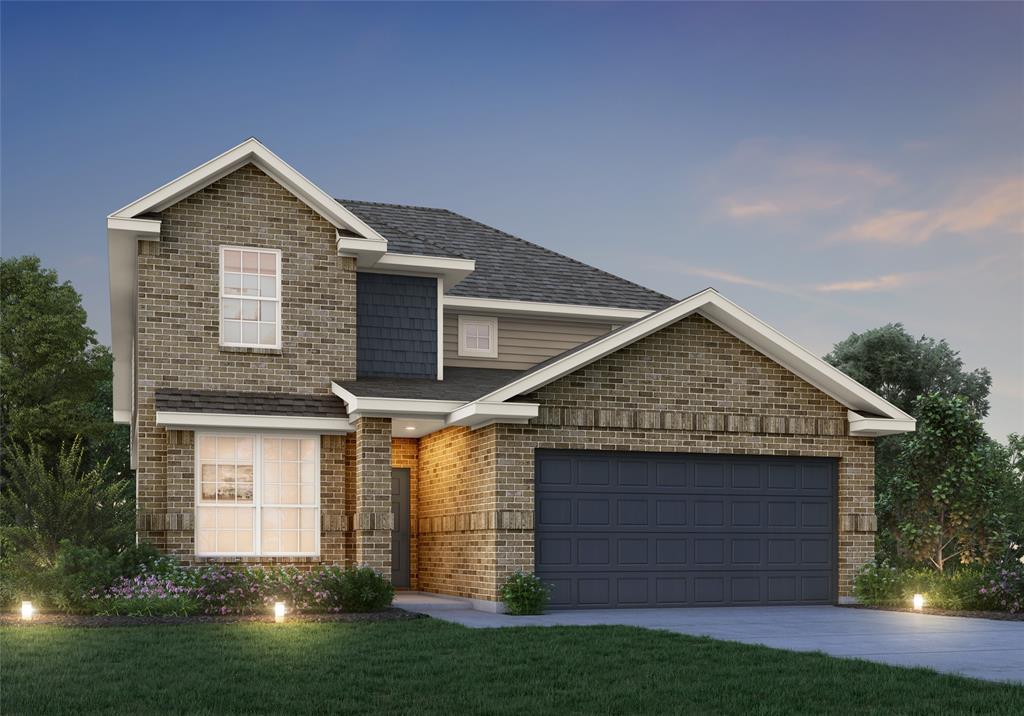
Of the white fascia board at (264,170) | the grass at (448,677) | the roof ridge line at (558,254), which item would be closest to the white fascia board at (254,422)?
the white fascia board at (264,170)

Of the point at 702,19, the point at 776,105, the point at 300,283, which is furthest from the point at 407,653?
the point at 776,105

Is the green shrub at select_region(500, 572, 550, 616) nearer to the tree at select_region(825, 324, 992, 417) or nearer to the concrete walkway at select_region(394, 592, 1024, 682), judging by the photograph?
the concrete walkway at select_region(394, 592, 1024, 682)

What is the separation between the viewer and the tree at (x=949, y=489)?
71.6ft

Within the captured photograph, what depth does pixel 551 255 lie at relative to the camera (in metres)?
26.8

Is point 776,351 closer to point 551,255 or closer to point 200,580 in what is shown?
point 551,255

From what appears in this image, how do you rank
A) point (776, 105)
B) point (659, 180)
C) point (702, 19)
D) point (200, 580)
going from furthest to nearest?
1. point (659, 180)
2. point (776, 105)
3. point (702, 19)
4. point (200, 580)

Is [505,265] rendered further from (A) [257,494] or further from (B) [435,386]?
(A) [257,494]

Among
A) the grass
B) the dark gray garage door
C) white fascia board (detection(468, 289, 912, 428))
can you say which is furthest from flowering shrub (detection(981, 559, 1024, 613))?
the grass

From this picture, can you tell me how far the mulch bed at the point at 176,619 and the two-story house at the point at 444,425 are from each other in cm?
234

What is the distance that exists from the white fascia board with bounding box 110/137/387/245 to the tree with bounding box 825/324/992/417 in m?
24.9

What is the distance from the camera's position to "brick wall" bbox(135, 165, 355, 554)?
18.7 meters

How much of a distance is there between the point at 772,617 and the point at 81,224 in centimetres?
2324

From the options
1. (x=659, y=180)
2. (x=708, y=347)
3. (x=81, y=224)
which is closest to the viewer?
(x=708, y=347)

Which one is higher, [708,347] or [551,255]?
[551,255]
